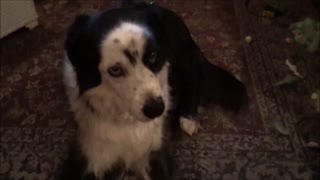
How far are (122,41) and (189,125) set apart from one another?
2.06 ft

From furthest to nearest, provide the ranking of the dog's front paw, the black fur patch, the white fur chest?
1. the dog's front paw
2. the white fur chest
3. the black fur patch

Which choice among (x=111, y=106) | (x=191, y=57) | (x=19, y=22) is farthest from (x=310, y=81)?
(x=19, y=22)

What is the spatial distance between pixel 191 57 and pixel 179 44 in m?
0.12

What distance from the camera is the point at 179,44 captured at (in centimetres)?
142

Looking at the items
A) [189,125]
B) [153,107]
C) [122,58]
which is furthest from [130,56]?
[189,125]

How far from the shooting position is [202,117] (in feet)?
5.53

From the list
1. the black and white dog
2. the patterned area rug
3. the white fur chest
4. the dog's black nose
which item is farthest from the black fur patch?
the patterned area rug

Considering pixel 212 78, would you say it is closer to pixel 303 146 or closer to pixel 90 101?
pixel 303 146

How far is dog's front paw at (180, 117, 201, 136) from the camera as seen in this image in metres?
1.61

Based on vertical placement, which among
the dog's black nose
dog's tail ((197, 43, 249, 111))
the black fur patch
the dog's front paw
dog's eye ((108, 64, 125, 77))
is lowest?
the dog's front paw

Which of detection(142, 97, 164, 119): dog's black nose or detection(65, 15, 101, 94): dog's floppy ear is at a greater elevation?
detection(65, 15, 101, 94): dog's floppy ear

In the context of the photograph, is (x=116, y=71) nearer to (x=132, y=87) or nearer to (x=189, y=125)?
(x=132, y=87)

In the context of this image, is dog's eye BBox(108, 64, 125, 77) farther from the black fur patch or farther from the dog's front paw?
the dog's front paw

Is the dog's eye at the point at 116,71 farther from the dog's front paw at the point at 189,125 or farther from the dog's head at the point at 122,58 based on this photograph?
the dog's front paw at the point at 189,125
